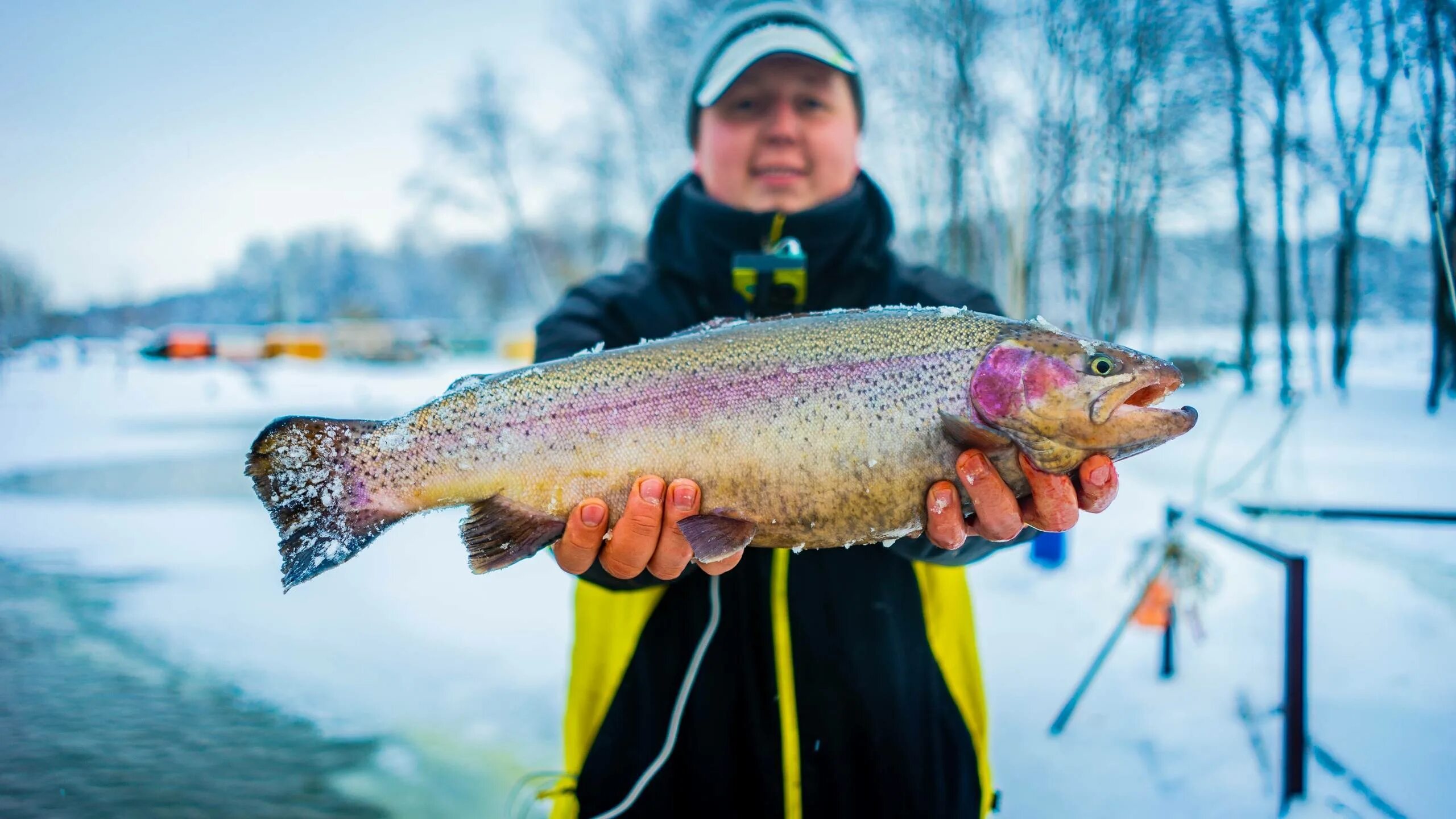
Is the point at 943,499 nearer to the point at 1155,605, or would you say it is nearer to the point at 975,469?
the point at 975,469

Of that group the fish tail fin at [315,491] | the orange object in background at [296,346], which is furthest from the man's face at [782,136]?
the orange object in background at [296,346]

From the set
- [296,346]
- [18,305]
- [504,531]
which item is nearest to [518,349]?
[296,346]

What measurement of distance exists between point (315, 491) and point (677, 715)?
1099mm

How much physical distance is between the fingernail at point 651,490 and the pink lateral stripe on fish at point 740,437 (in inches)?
1.5

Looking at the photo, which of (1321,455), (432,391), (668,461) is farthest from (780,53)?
(432,391)

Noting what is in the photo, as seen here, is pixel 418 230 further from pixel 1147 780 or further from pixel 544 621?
pixel 1147 780

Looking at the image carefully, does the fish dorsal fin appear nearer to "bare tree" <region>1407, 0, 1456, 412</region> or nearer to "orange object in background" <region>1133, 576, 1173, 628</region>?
"bare tree" <region>1407, 0, 1456, 412</region>

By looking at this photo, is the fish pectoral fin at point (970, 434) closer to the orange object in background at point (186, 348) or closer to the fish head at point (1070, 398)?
the fish head at point (1070, 398)

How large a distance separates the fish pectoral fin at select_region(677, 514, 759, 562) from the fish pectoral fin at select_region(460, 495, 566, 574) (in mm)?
321

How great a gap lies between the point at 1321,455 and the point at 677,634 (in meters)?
2.80

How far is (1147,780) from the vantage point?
8.61 feet

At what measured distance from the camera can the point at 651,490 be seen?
1.53 metres

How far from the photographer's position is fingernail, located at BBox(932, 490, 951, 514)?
1506 mm

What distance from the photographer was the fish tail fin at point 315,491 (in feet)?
4.93
